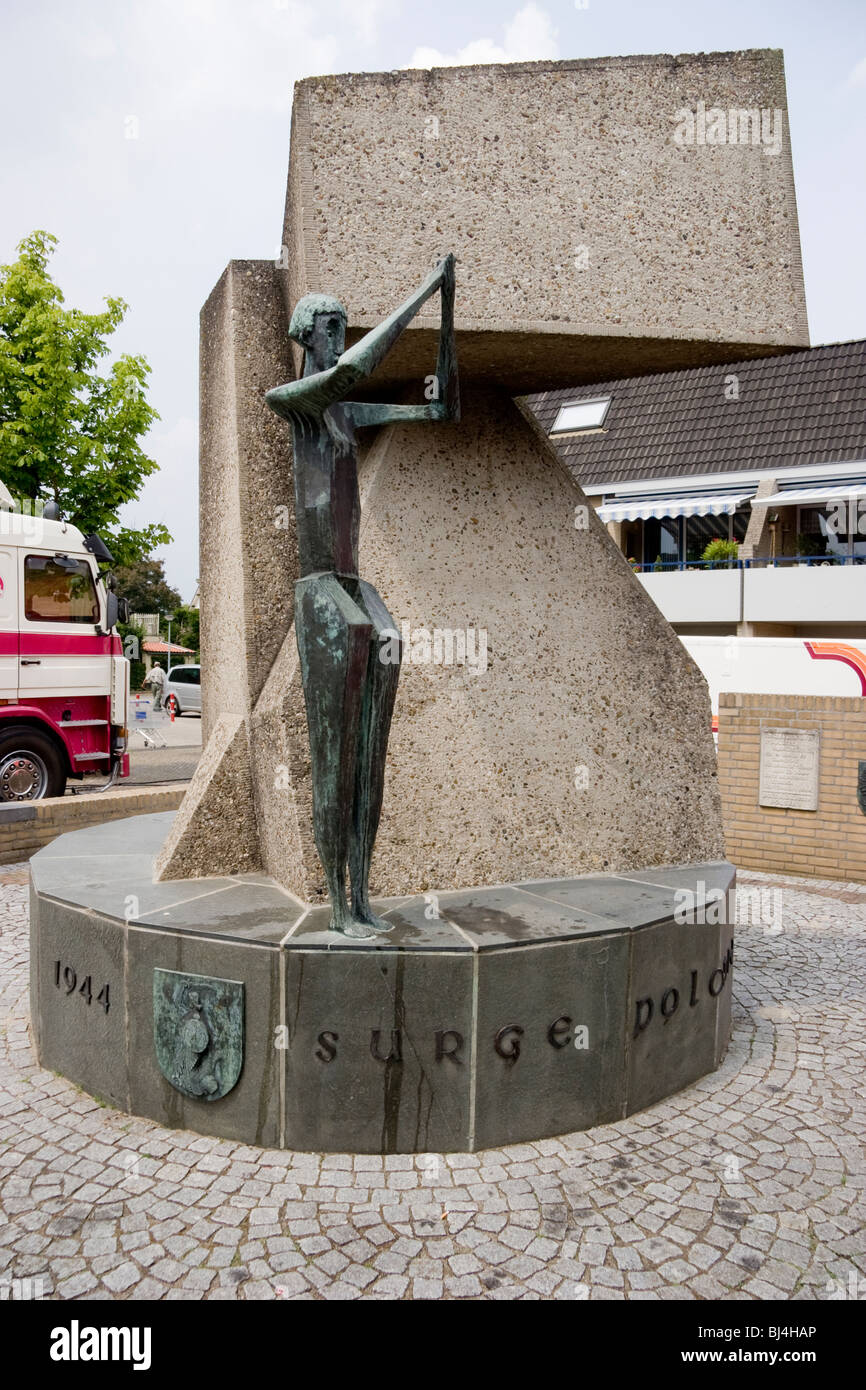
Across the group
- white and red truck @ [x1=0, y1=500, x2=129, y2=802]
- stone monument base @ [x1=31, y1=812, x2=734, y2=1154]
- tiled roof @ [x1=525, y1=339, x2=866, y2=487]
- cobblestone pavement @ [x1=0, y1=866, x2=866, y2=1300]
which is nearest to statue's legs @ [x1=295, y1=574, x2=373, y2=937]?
stone monument base @ [x1=31, y1=812, x2=734, y2=1154]

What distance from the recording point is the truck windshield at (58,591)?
418 inches

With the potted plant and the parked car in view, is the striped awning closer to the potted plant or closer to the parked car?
the potted plant

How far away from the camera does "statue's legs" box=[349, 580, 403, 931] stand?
11.6 ft

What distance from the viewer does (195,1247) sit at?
2824 mm

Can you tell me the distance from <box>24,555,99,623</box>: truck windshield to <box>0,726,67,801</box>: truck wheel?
4.23 feet

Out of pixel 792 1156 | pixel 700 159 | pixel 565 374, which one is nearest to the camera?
pixel 792 1156

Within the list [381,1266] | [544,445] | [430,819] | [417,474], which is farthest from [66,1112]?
[544,445]

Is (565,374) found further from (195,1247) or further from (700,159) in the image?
A: (195,1247)

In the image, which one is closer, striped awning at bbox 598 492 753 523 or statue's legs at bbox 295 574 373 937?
statue's legs at bbox 295 574 373 937

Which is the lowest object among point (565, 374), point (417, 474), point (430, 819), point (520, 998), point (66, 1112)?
point (66, 1112)

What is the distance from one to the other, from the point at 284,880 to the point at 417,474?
197cm

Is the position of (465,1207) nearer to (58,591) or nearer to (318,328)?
(318,328)
